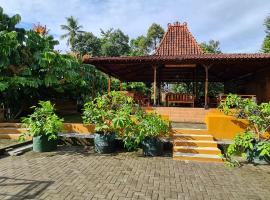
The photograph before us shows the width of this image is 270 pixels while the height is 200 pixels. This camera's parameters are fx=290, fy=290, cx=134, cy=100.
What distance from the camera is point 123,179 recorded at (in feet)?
22.3

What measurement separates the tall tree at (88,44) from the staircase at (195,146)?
44.6 meters

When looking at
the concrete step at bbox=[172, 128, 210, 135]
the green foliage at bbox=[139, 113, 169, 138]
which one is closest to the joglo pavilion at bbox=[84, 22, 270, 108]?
the concrete step at bbox=[172, 128, 210, 135]

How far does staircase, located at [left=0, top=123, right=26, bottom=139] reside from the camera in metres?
11.6

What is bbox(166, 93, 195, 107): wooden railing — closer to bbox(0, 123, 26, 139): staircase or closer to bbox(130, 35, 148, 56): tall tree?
bbox(0, 123, 26, 139): staircase

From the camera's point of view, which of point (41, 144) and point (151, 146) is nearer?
point (151, 146)

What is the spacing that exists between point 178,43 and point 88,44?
3637 cm

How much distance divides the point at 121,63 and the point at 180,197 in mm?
9573

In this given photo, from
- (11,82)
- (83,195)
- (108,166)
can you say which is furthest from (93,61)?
(83,195)

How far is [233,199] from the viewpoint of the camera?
564 centimetres

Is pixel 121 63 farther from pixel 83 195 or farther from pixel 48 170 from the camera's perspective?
pixel 83 195

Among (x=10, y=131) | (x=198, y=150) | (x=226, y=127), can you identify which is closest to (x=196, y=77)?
(x=226, y=127)

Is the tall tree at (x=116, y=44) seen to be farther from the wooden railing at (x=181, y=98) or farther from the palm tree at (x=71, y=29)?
the wooden railing at (x=181, y=98)

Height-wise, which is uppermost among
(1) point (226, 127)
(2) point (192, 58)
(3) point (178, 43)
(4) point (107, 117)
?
(3) point (178, 43)

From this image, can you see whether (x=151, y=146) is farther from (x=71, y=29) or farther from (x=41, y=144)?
(x=71, y=29)
